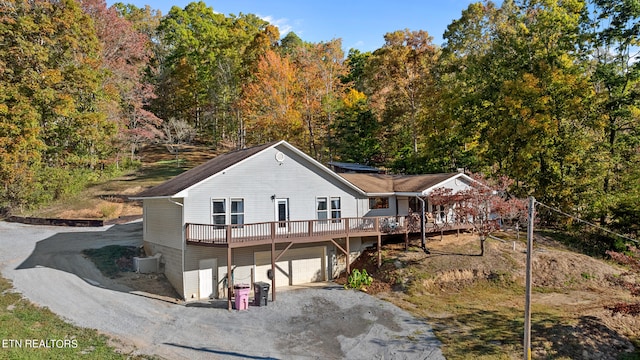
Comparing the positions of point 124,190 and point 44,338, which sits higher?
point 124,190

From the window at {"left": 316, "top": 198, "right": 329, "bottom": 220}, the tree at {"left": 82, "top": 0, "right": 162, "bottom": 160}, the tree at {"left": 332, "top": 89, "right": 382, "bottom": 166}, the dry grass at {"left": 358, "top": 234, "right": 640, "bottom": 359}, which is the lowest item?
the dry grass at {"left": 358, "top": 234, "right": 640, "bottom": 359}

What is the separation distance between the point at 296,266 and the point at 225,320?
6143mm

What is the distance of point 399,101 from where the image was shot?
128ft

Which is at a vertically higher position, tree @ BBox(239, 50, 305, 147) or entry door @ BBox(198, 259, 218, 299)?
tree @ BBox(239, 50, 305, 147)

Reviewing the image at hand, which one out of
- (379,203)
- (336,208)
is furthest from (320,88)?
(336,208)

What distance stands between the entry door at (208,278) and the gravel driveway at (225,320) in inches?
43.9

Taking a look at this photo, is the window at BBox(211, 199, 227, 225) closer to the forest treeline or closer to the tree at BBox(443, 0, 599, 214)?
the forest treeline

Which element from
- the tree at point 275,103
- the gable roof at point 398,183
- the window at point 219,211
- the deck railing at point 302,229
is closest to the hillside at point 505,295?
the deck railing at point 302,229

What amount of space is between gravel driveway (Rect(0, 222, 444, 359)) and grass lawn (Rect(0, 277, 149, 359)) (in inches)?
21.8

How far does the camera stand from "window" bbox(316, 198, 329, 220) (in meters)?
22.1

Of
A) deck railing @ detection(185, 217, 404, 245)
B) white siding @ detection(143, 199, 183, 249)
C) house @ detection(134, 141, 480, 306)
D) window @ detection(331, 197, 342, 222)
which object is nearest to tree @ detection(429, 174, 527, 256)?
house @ detection(134, 141, 480, 306)

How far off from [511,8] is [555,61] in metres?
8.26

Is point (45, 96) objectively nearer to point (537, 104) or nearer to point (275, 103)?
point (275, 103)

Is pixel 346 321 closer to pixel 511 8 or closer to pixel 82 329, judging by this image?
pixel 82 329
